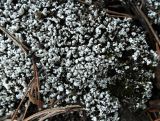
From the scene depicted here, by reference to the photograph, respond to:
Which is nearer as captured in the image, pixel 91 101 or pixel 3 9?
pixel 91 101

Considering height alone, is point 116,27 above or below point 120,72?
above

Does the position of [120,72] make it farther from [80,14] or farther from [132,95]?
[80,14]

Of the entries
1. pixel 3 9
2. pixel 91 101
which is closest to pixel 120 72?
pixel 91 101

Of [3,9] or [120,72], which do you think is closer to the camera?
[120,72]

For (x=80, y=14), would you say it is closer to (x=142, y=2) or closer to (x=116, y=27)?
(x=116, y=27)

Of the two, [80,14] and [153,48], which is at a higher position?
[80,14]

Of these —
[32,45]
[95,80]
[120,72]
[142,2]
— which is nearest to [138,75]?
[120,72]

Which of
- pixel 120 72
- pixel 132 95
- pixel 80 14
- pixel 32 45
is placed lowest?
pixel 132 95

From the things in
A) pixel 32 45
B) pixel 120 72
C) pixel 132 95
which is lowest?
pixel 132 95
